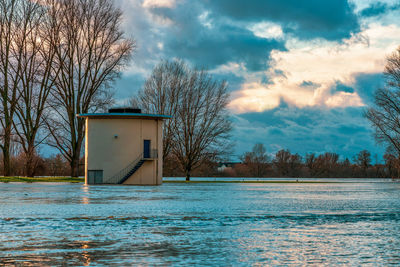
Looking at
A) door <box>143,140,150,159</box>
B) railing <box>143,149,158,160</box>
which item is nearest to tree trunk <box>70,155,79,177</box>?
door <box>143,140,150,159</box>

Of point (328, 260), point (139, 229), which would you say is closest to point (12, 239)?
point (139, 229)

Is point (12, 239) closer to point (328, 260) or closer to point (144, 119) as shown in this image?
point (328, 260)

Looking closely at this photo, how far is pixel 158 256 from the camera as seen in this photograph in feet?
28.4

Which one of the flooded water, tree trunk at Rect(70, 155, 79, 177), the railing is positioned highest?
the railing

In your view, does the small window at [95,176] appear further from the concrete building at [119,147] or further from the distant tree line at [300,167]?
the distant tree line at [300,167]

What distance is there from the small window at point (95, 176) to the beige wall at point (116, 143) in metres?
0.31

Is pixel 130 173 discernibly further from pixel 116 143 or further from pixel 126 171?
pixel 116 143

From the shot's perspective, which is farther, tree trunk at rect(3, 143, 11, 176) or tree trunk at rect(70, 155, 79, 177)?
tree trunk at rect(70, 155, 79, 177)

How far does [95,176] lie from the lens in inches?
2005

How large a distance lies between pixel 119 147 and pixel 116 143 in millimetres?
464

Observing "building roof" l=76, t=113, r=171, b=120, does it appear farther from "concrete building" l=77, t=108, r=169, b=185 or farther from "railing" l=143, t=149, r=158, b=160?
"railing" l=143, t=149, r=158, b=160

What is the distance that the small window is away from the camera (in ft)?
167

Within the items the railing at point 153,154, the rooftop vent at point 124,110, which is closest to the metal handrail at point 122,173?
the railing at point 153,154

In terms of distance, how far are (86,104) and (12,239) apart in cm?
5079
